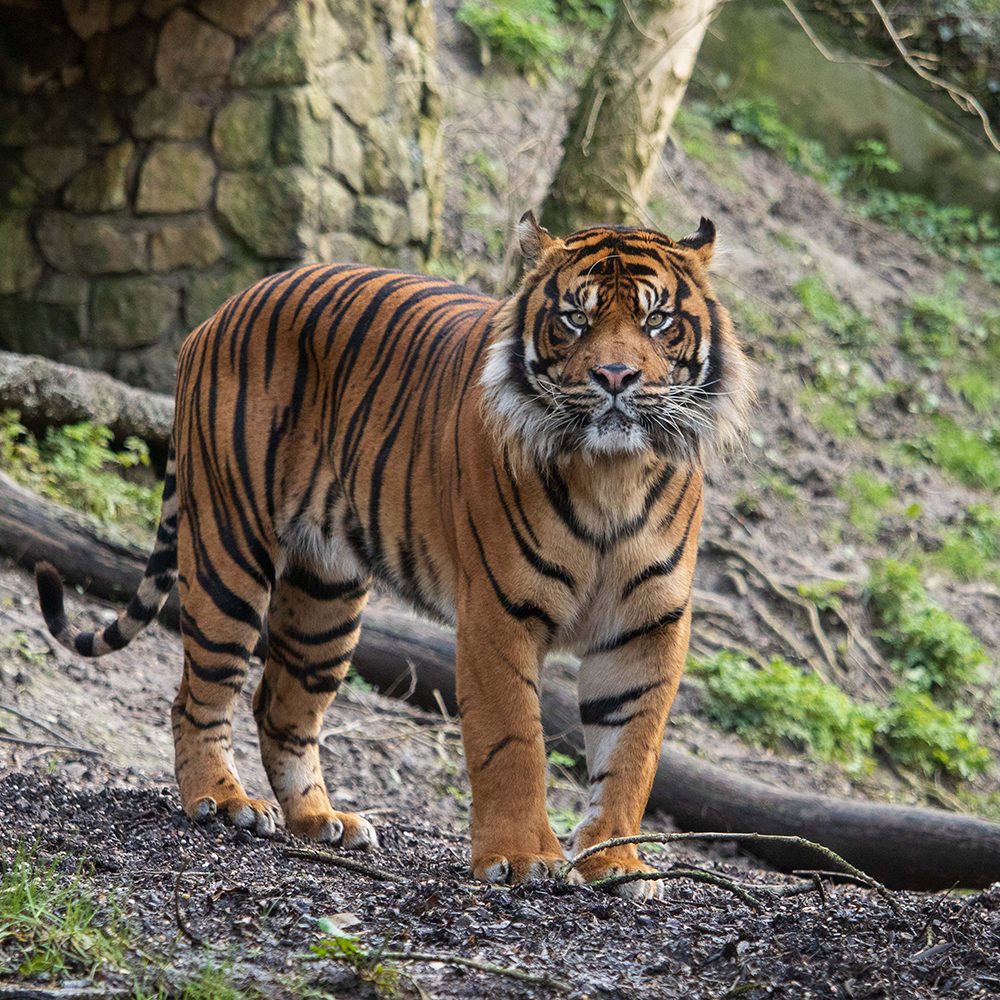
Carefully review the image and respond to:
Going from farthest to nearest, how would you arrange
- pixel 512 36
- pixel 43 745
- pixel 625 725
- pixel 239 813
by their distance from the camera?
pixel 512 36 < pixel 43 745 < pixel 239 813 < pixel 625 725

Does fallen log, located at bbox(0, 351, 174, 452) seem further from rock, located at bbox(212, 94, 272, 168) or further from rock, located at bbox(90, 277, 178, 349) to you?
rock, located at bbox(212, 94, 272, 168)

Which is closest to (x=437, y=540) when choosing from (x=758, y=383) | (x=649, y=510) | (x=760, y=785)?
(x=649, y=510)

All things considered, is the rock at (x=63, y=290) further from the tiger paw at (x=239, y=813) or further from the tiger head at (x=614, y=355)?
the tiger head at (x=614, y=355)

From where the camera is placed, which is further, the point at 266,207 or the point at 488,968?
the point at 266,207

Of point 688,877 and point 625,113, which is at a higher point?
point 625,113

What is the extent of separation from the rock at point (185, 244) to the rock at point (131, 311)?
14 cm

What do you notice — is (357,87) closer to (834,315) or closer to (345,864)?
(834,315)

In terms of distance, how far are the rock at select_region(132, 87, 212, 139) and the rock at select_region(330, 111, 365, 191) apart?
2.24 feet

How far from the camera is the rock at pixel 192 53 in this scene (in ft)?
24.8

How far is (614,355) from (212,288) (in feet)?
15.1

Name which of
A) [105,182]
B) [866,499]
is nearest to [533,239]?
[105,182]

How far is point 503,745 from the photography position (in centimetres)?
357

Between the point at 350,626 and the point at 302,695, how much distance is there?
0.28 m

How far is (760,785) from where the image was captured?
549cm
